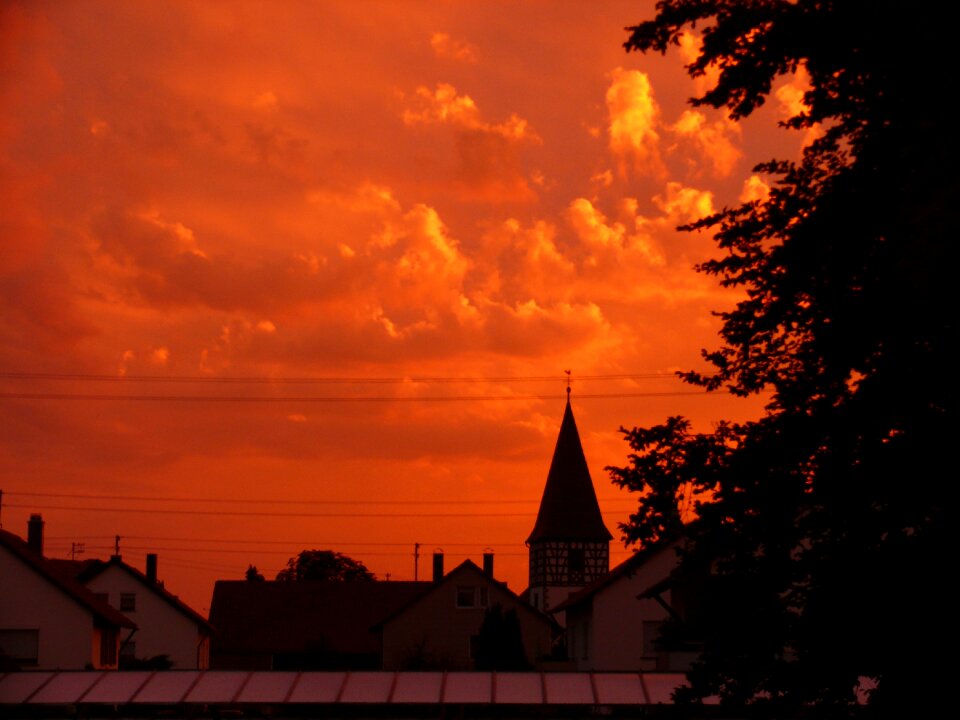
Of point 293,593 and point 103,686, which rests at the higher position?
point 293,593

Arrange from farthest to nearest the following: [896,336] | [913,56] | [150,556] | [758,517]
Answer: [150,556] → [758,517] → [896,336] → [913,56]

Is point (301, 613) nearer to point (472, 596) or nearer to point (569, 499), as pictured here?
point (472, 596)

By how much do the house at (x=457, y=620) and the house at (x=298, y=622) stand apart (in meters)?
5.52

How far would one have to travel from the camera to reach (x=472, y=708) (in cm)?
3095

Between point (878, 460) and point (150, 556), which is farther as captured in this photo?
point (150, 556)

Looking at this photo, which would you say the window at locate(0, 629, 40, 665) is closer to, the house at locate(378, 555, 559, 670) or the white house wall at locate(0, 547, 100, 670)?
the white house wall at locate(0, 547, 100, 670)

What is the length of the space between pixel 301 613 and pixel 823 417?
79938 mm

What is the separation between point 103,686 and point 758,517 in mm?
19169

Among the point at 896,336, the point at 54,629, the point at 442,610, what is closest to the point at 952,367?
the point at 896,336

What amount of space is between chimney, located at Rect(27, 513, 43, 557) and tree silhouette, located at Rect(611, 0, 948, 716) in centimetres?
6454

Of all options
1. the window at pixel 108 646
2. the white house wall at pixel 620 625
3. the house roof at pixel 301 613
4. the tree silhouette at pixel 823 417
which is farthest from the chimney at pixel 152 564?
the tree silhouette at pixel 823 417

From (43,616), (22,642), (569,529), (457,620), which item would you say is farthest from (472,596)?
(22,642)

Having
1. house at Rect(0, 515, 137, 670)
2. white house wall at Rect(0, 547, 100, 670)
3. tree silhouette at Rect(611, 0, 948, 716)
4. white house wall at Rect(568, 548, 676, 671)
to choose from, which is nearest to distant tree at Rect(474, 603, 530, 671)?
white house wall at Rect(568, 548, 676, 671)

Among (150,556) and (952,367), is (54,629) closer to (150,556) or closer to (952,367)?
(150,556)
